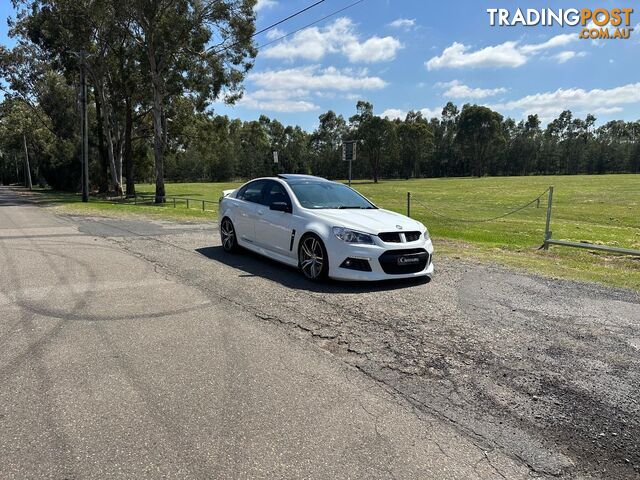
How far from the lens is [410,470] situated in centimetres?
263

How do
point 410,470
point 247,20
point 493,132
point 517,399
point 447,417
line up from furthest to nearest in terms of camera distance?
point 493,132, point 247,20, point 517,399, point 447,417, point 410,470

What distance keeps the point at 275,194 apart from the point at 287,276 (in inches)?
67.3

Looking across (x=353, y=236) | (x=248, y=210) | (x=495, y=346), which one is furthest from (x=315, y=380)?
(x=248, y=210)

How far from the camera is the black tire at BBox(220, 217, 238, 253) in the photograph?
30.3 ft

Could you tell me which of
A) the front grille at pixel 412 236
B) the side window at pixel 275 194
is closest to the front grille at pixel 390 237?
the front grille at pixel 412 236

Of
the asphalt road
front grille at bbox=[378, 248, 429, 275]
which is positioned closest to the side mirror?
the asphalt road

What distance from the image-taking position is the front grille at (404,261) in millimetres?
Result: 6531

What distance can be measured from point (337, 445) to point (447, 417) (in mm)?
827

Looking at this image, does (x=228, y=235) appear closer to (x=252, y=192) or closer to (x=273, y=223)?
A: (x=252, y=192)

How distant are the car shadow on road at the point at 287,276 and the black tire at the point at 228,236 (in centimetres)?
14

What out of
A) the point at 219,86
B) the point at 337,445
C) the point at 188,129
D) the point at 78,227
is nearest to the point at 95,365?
the point at 337,445

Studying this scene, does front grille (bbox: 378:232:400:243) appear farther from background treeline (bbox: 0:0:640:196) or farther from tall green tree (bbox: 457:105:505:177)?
tall green tree (bbox: 457:105:505:177)

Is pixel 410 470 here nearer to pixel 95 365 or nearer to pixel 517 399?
pixel 517 399

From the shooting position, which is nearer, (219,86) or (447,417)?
(447,417)
